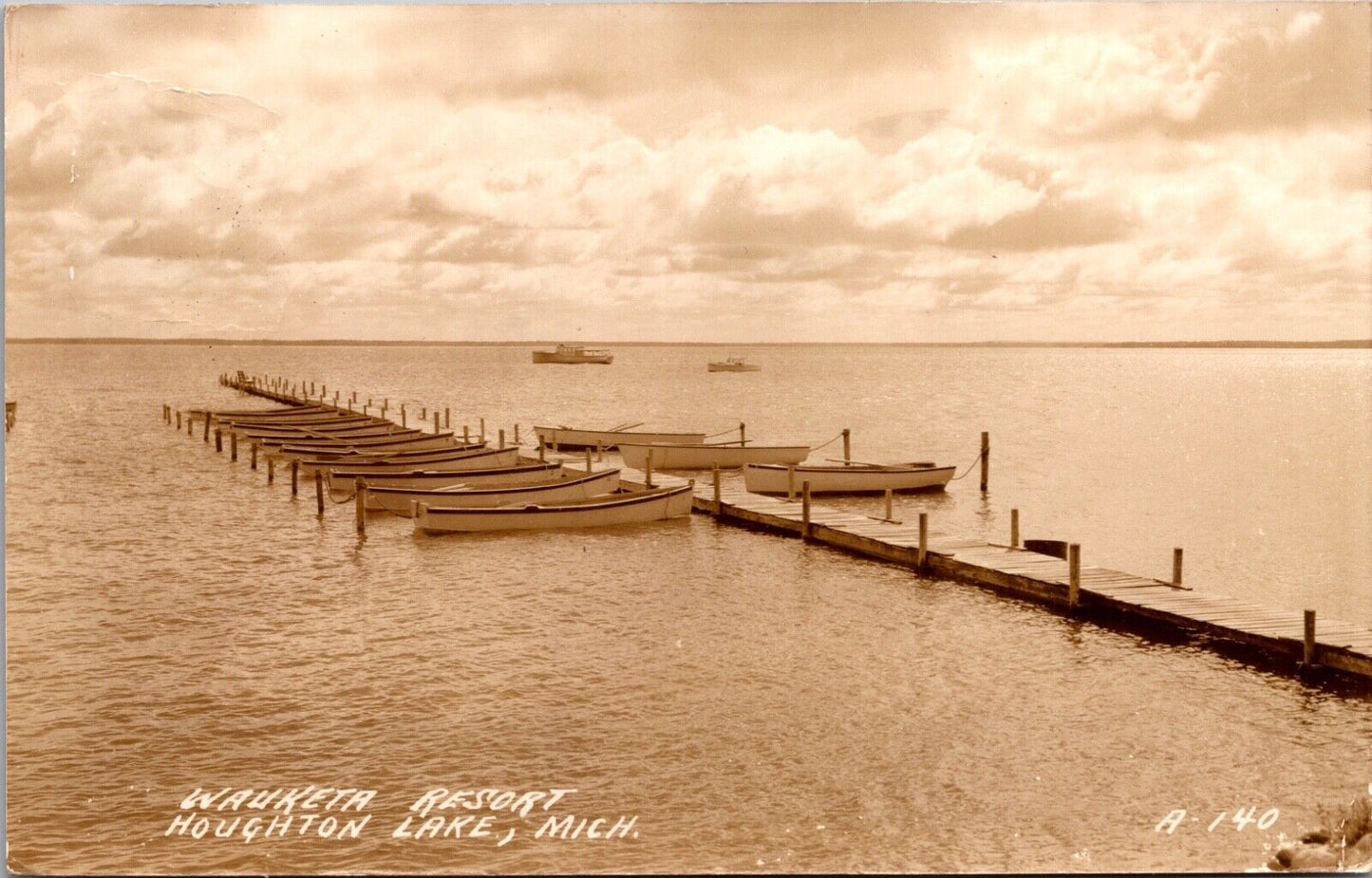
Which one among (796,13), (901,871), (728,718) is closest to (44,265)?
(796,13)

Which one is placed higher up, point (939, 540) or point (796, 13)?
point (796, 13)

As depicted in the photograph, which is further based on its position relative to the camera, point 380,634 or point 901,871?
point 380,634

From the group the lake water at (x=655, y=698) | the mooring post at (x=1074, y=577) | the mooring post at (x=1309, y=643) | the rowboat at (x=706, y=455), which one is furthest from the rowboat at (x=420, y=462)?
the mooring post at (x=1309, y=643)

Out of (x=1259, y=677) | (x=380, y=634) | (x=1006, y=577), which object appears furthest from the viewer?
(x=1006, y=577)

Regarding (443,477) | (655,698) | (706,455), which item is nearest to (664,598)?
(655,698)

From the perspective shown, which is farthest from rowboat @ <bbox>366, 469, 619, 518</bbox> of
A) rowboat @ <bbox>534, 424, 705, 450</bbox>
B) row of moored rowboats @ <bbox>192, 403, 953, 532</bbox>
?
rowboat @ <bbox>534, 424, 705, 450</bbox>

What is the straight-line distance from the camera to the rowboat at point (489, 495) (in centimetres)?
3678

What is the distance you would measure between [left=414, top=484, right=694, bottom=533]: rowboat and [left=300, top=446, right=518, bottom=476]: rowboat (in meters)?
7.57

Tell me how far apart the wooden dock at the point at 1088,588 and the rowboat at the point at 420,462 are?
13822 mm

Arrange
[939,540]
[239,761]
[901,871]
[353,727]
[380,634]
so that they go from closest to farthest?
1. [901,871]
2. [239,761]
3. [353,727]
4. [380,634]
5. [939,540]

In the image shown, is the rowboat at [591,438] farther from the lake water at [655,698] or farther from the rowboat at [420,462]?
the lake water at [655,698]

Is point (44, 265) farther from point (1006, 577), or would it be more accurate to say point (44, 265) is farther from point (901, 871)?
point (1006, 577)

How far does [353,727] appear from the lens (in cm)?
1783

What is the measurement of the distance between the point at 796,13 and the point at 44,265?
956cm
